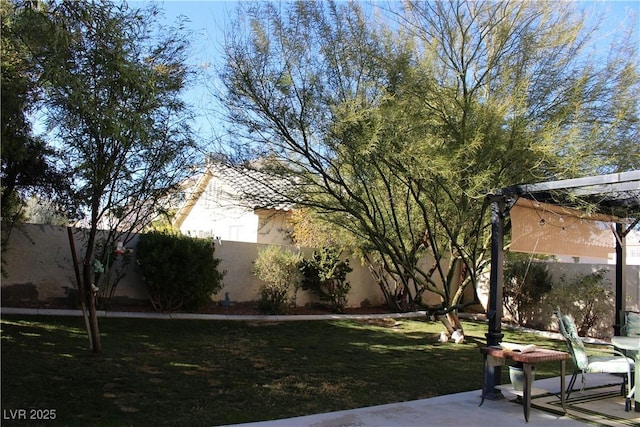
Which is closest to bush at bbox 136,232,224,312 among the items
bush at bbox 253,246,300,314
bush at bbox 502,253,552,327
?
bush at bbox 253,246,300,314

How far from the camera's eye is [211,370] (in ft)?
24.5

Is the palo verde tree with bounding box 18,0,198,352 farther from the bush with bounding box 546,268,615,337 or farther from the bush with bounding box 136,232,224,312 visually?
the bush with bounding box 546,268,615,337

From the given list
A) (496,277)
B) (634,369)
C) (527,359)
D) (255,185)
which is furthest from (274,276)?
(634,369)

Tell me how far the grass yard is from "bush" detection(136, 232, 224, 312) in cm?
96

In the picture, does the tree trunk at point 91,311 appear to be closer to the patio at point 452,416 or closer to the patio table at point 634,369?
the patio at point 452,416

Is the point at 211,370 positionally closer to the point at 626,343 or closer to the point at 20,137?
the point at 20,137

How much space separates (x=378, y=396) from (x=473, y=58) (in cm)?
544

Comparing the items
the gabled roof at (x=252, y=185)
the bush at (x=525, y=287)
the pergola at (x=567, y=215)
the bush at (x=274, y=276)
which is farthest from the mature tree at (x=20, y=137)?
the bush at (x=525, y=287)

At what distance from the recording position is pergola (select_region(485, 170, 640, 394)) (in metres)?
6.10

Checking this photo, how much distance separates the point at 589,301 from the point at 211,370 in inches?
386

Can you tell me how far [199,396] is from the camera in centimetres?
610

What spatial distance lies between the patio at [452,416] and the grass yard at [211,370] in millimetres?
309

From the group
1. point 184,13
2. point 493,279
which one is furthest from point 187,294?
point 493,279

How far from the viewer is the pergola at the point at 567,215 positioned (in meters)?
6.10
